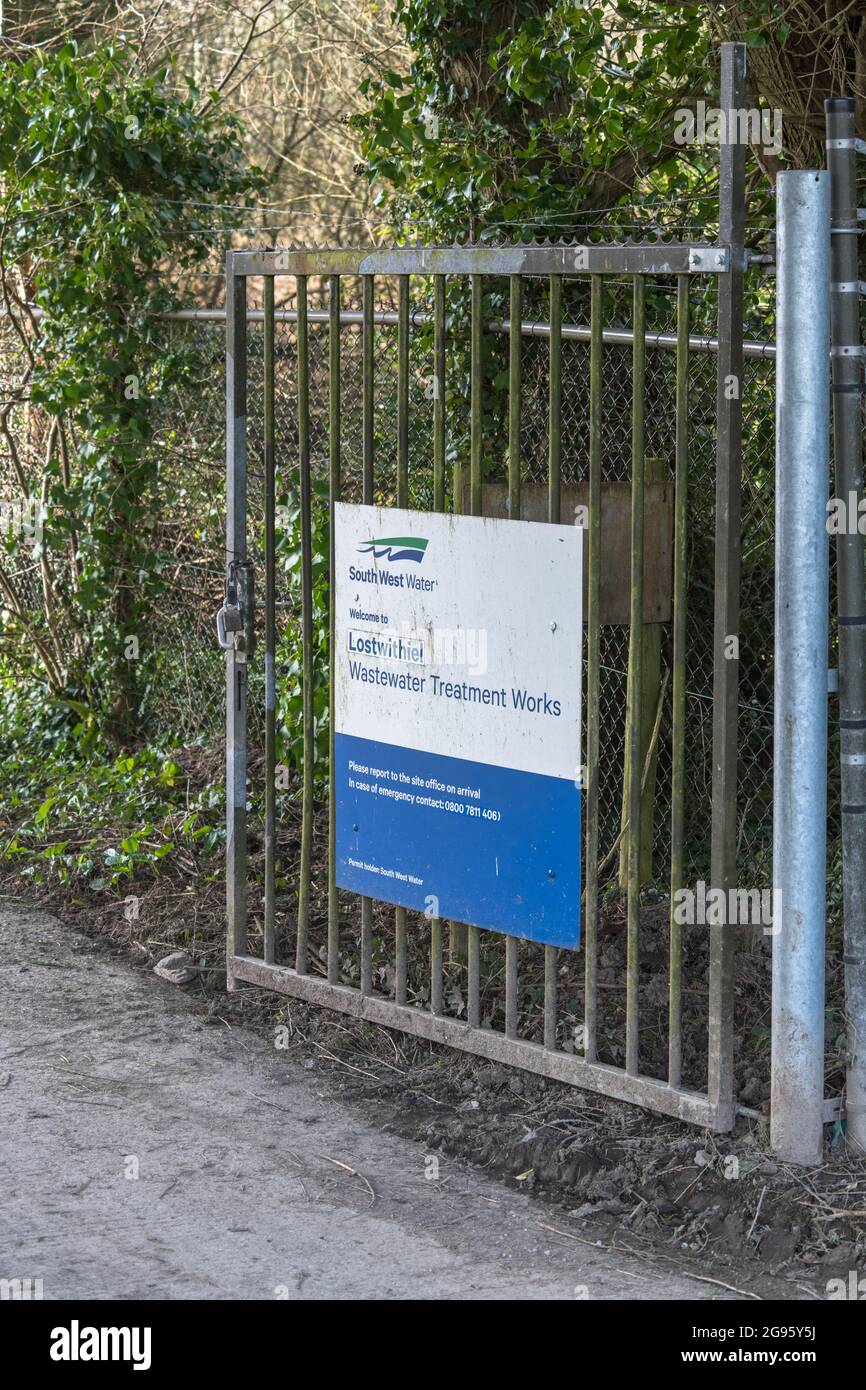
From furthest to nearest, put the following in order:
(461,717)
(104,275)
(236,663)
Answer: (104,275)
(236,663)
(461,717)

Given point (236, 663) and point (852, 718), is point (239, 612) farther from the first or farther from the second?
point (852, 718)

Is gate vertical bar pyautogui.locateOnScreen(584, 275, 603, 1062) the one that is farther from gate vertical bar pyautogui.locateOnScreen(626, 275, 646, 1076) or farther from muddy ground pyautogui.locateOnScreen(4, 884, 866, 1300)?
muddy ground pyautogui.locateOnScreen(4, 884, 866, 1300)

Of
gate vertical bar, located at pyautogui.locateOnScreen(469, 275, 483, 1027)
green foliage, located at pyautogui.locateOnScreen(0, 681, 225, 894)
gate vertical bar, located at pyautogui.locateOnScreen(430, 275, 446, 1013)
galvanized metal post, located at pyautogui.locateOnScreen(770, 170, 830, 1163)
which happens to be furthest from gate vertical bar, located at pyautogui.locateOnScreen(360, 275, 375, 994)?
green foliage, located at pyautogui.locateOnScreen(0, 681, 225, 894)

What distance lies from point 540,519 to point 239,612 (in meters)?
1.16

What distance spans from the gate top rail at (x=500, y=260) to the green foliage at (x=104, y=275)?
8.96 feet

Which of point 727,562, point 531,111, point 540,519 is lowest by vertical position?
point 727,562

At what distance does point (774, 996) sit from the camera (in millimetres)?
4172

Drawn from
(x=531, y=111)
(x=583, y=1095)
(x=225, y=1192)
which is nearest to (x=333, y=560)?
(x=583, y=1095)

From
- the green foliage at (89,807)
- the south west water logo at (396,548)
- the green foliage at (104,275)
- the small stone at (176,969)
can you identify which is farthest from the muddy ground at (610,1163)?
the green foliage at (104,275)

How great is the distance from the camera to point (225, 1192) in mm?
4336

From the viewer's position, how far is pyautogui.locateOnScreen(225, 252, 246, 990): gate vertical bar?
5.68 metres

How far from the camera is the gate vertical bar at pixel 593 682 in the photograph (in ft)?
14.7

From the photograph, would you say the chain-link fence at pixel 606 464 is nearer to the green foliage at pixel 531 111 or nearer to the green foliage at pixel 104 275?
the green foliage at pixel 104 275
